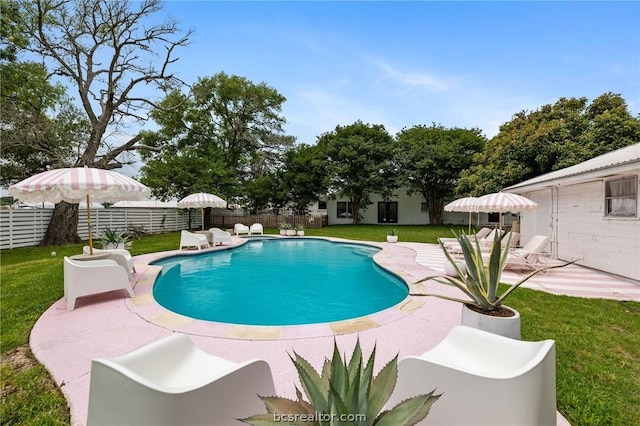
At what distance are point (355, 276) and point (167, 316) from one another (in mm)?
5221

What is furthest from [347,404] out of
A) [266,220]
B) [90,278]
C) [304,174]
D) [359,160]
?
[359,160]

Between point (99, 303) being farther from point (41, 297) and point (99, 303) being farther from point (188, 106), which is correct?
point (188, 106)

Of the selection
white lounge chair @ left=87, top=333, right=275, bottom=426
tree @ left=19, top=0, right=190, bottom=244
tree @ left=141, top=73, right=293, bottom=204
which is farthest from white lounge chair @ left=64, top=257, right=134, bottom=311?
tree @ left=141, top=73, right=293, bottom=204

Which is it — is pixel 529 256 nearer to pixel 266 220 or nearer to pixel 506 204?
pixel 506 204

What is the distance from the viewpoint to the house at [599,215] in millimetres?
6406

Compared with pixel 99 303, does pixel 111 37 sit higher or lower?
higher

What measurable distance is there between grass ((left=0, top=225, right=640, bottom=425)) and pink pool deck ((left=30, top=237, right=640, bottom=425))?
15cm

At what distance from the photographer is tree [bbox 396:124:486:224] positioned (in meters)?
22.3

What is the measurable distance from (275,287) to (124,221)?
13.5m

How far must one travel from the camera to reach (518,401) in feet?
5.03

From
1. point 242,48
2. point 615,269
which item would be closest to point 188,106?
point 242,48

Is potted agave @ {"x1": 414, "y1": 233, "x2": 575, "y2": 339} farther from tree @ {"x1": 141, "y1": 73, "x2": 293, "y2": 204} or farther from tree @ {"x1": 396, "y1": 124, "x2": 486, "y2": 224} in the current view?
tree @ {"x1": 396, "y1": 124, "x2": 486, "y2": 224}

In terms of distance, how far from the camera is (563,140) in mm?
14039

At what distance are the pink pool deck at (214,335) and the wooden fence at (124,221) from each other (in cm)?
1042
